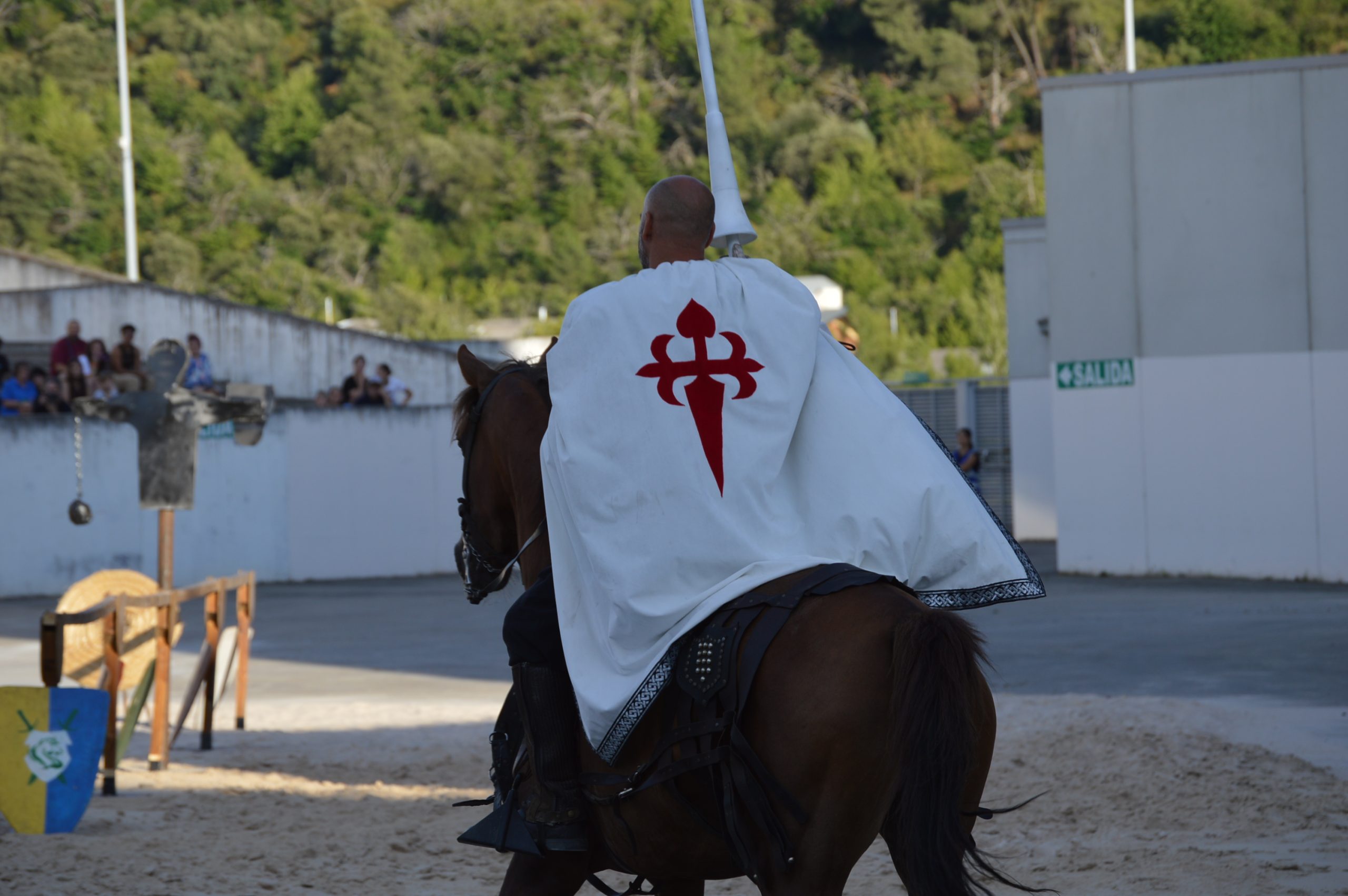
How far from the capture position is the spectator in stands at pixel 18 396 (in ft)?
76.9

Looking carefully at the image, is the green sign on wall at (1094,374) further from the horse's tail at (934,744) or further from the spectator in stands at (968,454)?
the horse's tail at (934,744)

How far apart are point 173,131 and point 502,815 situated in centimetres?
9906

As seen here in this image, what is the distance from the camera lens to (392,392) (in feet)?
87.0

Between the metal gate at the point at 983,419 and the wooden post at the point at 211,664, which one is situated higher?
the metal gate at the point at 983,419

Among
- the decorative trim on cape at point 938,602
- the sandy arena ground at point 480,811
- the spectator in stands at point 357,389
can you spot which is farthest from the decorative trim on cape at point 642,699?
the spectator in stands at point 357,389

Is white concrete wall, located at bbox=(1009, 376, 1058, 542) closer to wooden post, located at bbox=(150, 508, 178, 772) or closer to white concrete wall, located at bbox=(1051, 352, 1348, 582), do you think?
white concrete wall, located at bbox=(1051, 352, 1348, 582)

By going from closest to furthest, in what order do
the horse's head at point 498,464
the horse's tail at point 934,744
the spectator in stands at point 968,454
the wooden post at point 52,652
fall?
the horse's tail at point 934,744 → the horse's head at point 498,464 → the wooden post at point 52,652 → the spectator in stands at point 968,454

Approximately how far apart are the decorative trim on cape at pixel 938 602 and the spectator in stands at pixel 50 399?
21.4 meters

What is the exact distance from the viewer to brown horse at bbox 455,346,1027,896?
3.30m

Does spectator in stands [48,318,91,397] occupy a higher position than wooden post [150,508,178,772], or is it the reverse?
spectator in stands [48,318,91,397]

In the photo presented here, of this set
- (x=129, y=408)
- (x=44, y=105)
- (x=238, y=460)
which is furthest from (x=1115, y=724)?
(x=44, y=105)

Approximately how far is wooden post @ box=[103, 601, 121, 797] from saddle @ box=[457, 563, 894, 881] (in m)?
6.02

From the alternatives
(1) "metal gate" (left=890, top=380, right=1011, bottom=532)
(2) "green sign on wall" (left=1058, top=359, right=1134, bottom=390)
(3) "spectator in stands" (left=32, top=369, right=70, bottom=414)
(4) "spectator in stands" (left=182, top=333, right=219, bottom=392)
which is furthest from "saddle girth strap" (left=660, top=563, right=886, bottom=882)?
(1) "metal gate" (left=890, top=380, right=1011, bottom=532)

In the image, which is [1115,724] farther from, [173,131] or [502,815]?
[173,131]
